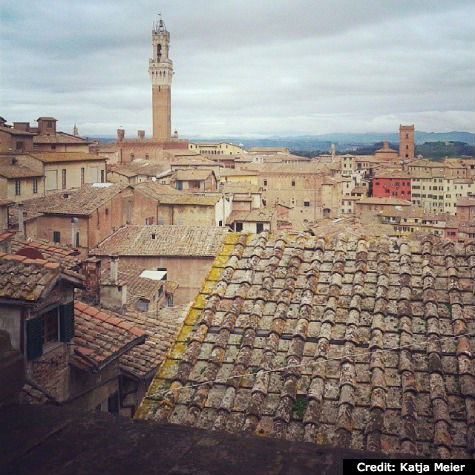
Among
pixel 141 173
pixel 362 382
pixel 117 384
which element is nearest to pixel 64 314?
pixel 117 384

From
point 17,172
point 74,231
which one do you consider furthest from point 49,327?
point 17,172

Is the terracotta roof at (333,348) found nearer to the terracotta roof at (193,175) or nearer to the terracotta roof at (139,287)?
the terracotta roof at (139,287)

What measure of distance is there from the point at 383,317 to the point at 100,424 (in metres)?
3.19

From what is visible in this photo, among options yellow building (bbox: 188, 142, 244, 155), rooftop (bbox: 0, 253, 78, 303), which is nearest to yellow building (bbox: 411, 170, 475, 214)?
yellow building (bbox: 188, 142, 244, 155)

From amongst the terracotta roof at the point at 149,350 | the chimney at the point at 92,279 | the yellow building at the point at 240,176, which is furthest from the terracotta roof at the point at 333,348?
the yellow building at the point at 240,176

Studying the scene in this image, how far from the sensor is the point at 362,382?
4316mm

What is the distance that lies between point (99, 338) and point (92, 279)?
358 cm

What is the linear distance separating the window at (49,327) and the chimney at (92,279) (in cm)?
394

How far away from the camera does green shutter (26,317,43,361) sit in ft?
21.1

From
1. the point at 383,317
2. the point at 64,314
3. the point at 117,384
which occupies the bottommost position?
the point at 117,384

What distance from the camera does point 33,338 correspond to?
6.53m

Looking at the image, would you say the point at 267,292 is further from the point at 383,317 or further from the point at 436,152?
the point at 436,152

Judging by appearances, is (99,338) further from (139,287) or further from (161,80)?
(161,80)

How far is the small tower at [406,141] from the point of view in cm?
13062
